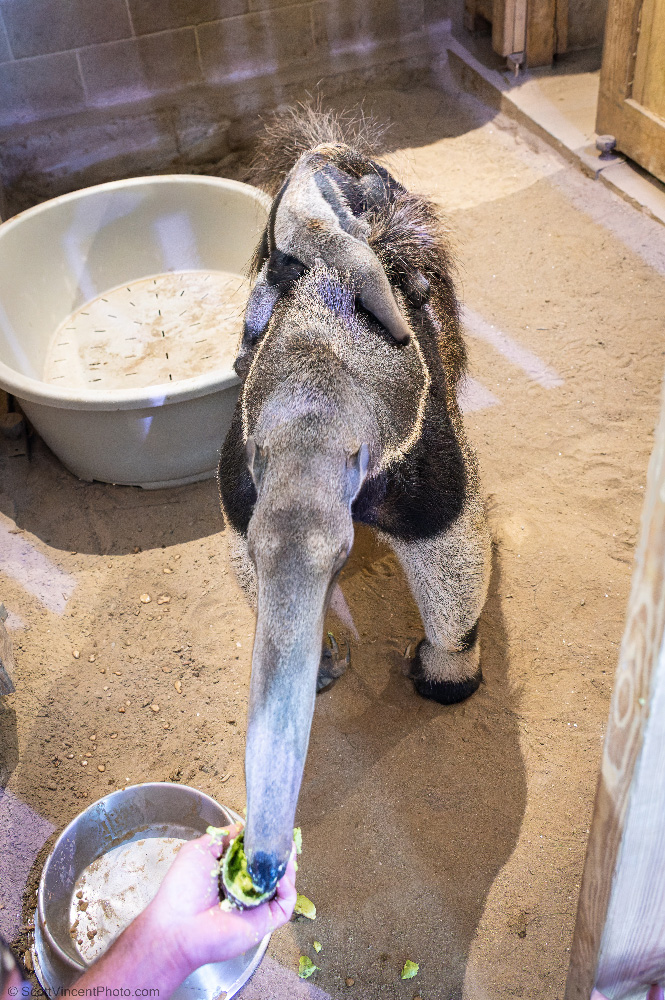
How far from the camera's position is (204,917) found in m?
1.49

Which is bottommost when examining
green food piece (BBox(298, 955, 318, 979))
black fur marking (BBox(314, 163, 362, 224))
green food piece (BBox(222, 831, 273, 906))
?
green food piece (BBox(298, 955, 318, 979))

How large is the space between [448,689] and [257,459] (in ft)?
4.05

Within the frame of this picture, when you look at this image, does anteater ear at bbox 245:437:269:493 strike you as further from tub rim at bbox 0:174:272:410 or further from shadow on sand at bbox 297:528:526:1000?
tub rim at bbox 0:174:272:410

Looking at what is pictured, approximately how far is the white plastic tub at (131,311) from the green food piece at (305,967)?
180cm

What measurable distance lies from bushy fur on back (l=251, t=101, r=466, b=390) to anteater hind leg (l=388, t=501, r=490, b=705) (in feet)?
1.62

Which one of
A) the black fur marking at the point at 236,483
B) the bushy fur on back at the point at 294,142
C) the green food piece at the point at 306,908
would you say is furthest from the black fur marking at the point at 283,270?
the green food piece at the point at 306,908

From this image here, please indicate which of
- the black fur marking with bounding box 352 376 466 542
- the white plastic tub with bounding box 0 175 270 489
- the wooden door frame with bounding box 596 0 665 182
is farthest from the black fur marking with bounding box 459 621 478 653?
the wooden door frame with bounding box 596 0 665 182

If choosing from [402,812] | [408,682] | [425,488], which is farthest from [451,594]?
[402,812]

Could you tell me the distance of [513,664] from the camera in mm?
2631

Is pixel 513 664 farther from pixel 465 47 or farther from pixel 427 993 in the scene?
pixel 465 47

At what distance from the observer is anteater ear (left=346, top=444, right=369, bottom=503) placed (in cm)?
154

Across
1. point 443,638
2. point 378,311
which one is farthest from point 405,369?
point 443,638

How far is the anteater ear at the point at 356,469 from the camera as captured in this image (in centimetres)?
154

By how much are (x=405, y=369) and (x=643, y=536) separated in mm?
968
